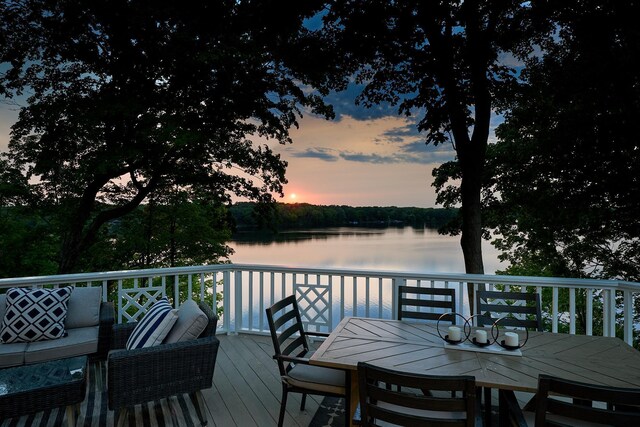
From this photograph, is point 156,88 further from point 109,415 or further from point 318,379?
point 318,379

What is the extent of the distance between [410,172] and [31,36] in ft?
31.6

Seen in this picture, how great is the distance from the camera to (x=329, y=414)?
2967 mm

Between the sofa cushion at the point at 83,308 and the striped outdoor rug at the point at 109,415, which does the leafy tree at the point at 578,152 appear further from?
the sofa cushion at the point at 83,308

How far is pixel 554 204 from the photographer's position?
866 centimetres

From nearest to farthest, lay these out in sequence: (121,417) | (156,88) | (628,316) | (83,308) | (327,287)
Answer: (121,417) → (628,316) → (83,308) → (327,287) → (156,88)

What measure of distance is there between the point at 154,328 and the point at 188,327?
0.26 meters

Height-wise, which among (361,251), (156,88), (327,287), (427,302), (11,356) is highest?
(156,88)

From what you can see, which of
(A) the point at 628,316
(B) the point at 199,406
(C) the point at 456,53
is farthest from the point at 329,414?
(C) the point at 456,53

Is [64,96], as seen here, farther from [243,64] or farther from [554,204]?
[554,204]

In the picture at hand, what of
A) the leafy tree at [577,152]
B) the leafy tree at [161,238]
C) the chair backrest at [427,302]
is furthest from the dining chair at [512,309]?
the leafy tree at [161,238]

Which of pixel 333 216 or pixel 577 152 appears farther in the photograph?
pixel 333 216

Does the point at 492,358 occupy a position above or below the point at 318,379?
above

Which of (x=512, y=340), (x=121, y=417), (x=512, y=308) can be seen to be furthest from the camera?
(x=512, y=308)

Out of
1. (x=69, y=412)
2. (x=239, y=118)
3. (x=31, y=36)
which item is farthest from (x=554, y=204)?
(x=31, y=36)
